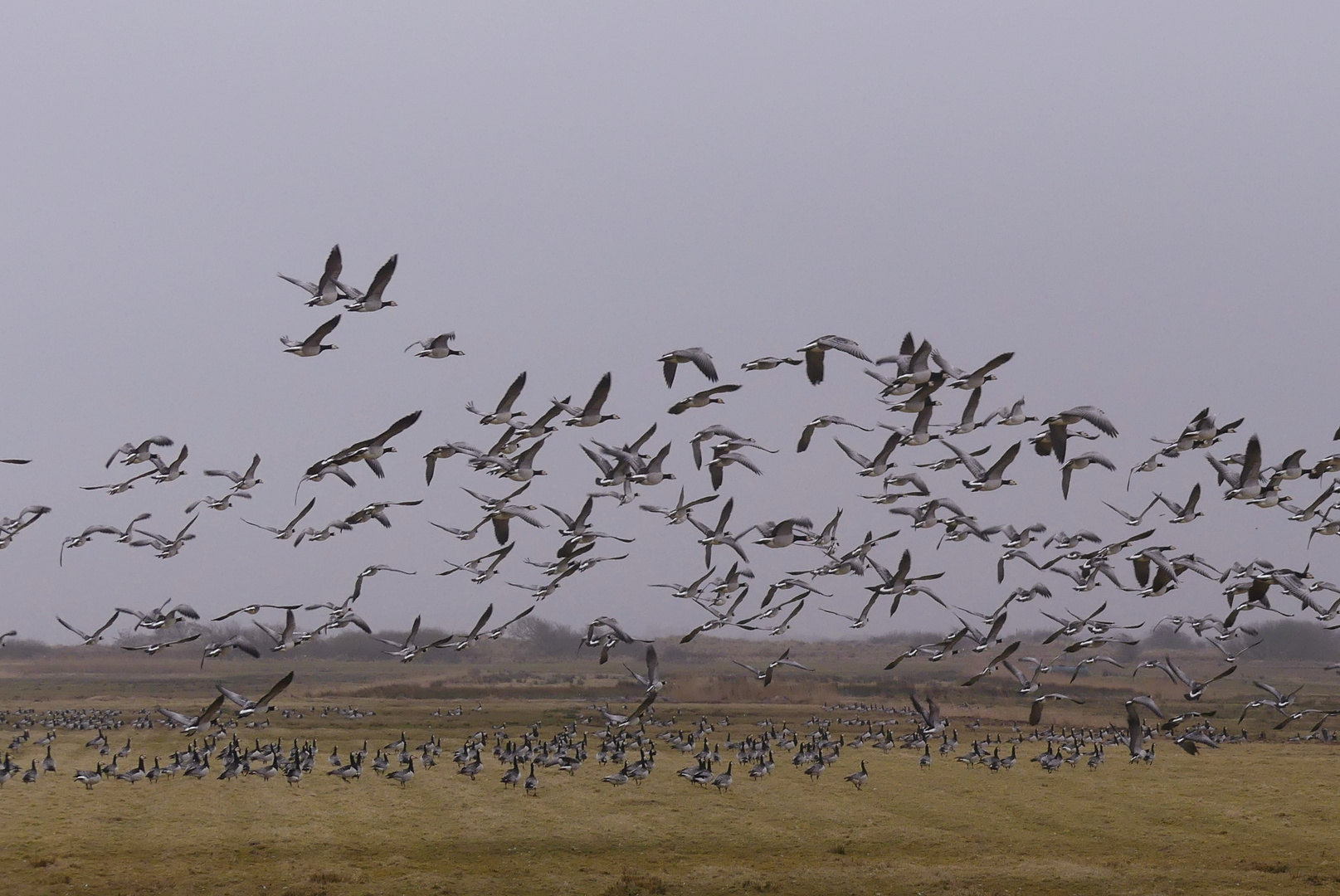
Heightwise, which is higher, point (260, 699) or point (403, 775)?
point (260, 699)

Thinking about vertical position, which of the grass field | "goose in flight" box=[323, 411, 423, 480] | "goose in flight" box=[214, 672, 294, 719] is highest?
"goose in flight" box=[323, 411, 423, 480]

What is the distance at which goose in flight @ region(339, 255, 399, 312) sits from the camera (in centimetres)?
2122

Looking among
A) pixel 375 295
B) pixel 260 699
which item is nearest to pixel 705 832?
pixel 260 699

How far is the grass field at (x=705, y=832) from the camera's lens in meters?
29.6

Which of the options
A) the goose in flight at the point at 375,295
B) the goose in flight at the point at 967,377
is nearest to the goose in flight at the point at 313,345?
the goose in flight at the point at 375,295

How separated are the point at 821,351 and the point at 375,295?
9279 mm

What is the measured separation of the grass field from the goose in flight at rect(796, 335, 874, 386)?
1331 centimetres

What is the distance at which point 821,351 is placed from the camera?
2472 cm

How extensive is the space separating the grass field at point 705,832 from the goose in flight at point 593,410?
11.7m

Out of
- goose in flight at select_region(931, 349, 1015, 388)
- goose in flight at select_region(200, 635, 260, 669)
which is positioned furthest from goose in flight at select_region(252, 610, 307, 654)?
goose in flight at select_region(931, 349, 1015, 388)

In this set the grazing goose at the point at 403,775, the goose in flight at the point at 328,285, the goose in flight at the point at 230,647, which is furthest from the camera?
the grazing goose at the point at 403,775

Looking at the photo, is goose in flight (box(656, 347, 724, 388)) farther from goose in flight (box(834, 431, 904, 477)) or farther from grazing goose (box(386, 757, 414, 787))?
grazing goose (box(386, 757, 414, 787))

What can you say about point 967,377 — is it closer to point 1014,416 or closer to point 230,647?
point 1014,416

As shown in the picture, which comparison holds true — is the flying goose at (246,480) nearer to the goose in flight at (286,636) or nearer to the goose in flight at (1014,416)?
the goose in flight at (286,636)
